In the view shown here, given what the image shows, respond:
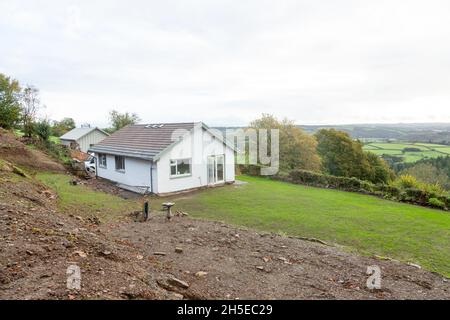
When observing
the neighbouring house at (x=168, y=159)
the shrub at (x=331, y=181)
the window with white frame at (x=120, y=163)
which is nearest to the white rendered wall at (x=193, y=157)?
the neighbouring house at (x=168, y=159)

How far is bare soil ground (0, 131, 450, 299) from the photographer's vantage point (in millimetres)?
4301

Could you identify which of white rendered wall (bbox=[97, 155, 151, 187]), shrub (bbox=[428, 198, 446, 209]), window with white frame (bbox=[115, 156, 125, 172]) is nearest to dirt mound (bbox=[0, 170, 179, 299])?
white rendered wall (bbox=[97, 155, 151, 187])

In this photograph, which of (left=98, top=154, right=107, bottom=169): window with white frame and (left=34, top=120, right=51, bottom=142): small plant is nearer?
(left=98, top=154, right=107, bottom=169): window with white frame

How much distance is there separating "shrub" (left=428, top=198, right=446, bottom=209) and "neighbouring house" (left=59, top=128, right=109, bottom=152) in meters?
36.6

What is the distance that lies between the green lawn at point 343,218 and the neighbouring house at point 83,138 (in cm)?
2644

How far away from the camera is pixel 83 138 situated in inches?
1490

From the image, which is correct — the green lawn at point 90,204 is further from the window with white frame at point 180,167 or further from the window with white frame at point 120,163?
the window with white frame at point 180,167

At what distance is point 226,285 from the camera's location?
5332mm

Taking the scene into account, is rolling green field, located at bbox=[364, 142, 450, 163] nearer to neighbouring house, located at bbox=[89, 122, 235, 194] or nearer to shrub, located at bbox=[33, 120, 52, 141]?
neighbouring house, located at bbox=[89, 122, 235, 194]

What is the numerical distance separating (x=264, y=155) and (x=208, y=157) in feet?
52.2

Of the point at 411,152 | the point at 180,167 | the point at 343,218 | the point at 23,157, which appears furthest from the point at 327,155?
the point at 23,157

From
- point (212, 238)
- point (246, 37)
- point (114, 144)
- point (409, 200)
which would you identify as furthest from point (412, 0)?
point (114, 144)

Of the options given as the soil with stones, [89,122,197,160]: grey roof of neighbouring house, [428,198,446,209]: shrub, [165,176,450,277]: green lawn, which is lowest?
[428,198,446,209]: shrub

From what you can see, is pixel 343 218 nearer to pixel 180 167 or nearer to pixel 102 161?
pixel 180 167
